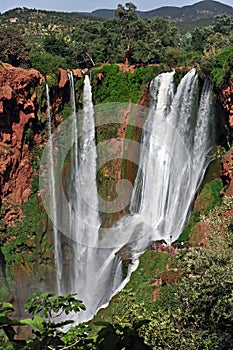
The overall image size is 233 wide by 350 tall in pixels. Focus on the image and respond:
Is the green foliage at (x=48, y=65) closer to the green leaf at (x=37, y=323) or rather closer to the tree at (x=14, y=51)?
the tree at (x=14, y=51)

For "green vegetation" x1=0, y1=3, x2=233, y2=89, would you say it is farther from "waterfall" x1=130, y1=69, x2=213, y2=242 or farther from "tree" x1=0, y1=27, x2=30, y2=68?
"waterfall" x1=130, y1=69, x2=213, y2=242

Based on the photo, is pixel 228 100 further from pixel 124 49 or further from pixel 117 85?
pixel 124 49

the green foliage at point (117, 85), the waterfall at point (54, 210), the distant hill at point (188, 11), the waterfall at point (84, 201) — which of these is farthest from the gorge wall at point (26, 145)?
the distant hill at point (188, 11)

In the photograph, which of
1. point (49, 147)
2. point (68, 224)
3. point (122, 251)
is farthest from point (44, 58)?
point (122, 251)

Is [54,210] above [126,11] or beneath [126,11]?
beneath

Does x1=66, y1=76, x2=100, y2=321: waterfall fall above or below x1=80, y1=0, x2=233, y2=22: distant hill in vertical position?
below

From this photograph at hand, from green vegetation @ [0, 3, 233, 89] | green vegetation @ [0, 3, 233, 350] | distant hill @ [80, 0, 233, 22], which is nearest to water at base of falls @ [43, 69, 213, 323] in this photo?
green vegetation @ [0, 3, 233, 350]

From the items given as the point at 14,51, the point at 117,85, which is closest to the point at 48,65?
the point at 14,51

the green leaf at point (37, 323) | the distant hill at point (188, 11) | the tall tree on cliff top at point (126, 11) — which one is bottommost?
the green leaf at point (37, 323)

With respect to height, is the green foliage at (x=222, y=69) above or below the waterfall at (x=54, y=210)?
above
